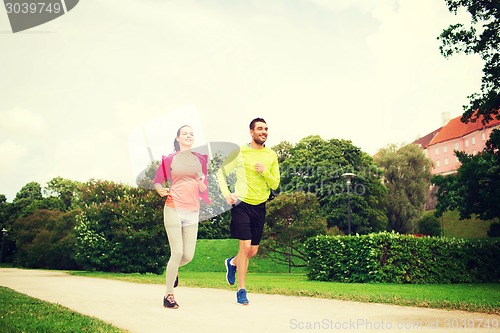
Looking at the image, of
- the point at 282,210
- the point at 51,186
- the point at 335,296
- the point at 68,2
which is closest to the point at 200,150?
the point at 68,2

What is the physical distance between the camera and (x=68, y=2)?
26.7 ft

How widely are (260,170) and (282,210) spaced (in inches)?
868

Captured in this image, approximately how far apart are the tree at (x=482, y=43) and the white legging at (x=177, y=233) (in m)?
18.1

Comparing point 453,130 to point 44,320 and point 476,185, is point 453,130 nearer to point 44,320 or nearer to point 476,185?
point 476,185

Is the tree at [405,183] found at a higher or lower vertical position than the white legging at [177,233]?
higher

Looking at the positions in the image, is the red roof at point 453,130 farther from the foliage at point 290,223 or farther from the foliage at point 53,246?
the foliage at point 53,246

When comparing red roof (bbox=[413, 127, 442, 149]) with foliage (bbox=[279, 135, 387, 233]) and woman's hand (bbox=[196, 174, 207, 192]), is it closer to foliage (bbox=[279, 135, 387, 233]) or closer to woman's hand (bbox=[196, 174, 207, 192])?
foliage (bbox=[279, 135, 387, 233])

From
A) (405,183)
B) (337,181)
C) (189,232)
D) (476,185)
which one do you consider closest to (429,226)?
(405,183)

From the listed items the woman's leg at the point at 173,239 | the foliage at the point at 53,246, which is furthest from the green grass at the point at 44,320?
→ the foliage at the point at 53,246

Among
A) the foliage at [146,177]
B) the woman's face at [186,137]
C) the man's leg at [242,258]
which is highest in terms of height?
the woman's face at [186,137]

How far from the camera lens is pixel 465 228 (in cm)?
5250

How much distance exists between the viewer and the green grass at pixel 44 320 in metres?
5.11

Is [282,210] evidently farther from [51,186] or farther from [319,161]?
[51,186]

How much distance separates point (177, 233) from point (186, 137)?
1.35 meters
